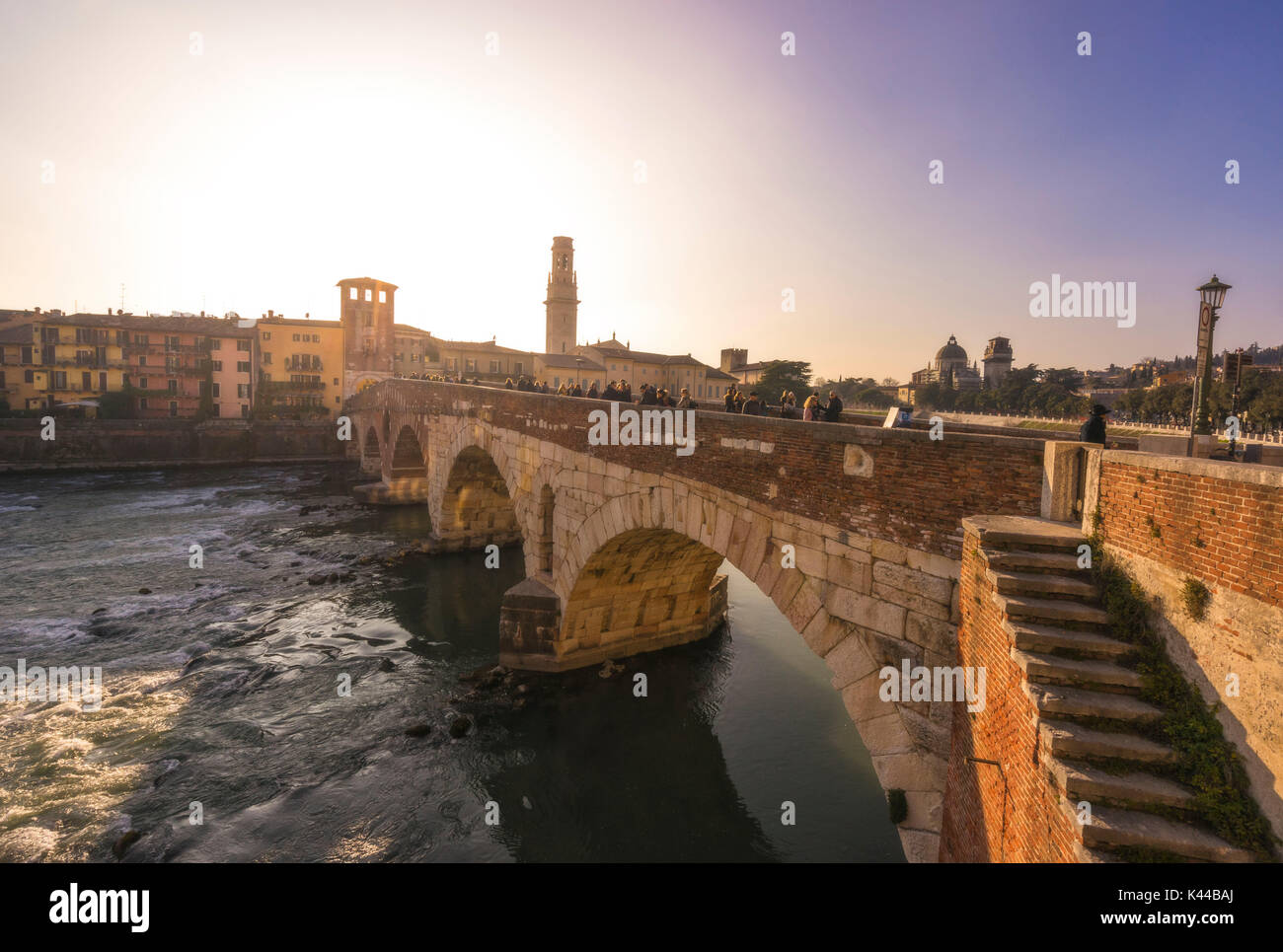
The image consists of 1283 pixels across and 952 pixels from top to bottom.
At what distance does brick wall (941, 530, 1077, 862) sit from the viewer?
436 centimetres

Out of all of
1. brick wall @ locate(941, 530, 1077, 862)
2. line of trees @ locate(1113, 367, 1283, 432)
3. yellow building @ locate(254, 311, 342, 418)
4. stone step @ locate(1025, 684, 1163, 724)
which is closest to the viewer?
stone step @ locate(1025, 684, 1163, 724)

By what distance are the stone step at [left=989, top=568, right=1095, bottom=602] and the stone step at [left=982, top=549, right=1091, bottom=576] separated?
61 mm

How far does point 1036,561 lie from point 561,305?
2820 inches

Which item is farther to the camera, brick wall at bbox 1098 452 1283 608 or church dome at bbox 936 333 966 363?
church dome at bbox 936 333 966 363

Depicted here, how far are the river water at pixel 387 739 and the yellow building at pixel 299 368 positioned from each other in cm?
3959

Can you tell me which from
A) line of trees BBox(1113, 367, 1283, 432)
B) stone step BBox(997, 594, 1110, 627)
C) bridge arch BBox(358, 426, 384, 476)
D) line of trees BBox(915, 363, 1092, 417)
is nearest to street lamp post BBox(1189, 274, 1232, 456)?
stone step BBox(997, 594, 1110, 627)

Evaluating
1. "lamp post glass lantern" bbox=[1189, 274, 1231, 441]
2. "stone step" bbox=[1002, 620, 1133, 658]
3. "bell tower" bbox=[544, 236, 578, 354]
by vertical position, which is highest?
"bell tower" bbox=[544, 236, 578, 354]

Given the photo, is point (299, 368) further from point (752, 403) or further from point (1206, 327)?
point (1206, 327)

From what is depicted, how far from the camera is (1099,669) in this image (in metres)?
4.47

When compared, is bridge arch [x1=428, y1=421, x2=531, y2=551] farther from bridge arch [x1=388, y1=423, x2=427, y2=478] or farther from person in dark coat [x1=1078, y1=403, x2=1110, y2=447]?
person in dark coat [x1=1078, y1=403, x2=1110, y2=447]

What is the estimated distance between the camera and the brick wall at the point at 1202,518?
375 centimetres

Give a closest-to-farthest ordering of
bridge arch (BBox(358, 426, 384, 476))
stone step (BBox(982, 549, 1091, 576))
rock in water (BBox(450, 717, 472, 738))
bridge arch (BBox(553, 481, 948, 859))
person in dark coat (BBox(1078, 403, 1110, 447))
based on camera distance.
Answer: stone step (BBox(982, 549, 1091, 576)), person in dark coat (BBox(1078, 403, 1110, 447)), bridge arch (BBox(553, 481, 948, 859)), rock in water (BBox(450, 717, 472, 738)), bridge arch (BBox(358, 426, 384, 476))

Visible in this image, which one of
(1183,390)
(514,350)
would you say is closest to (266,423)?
(514,350)
